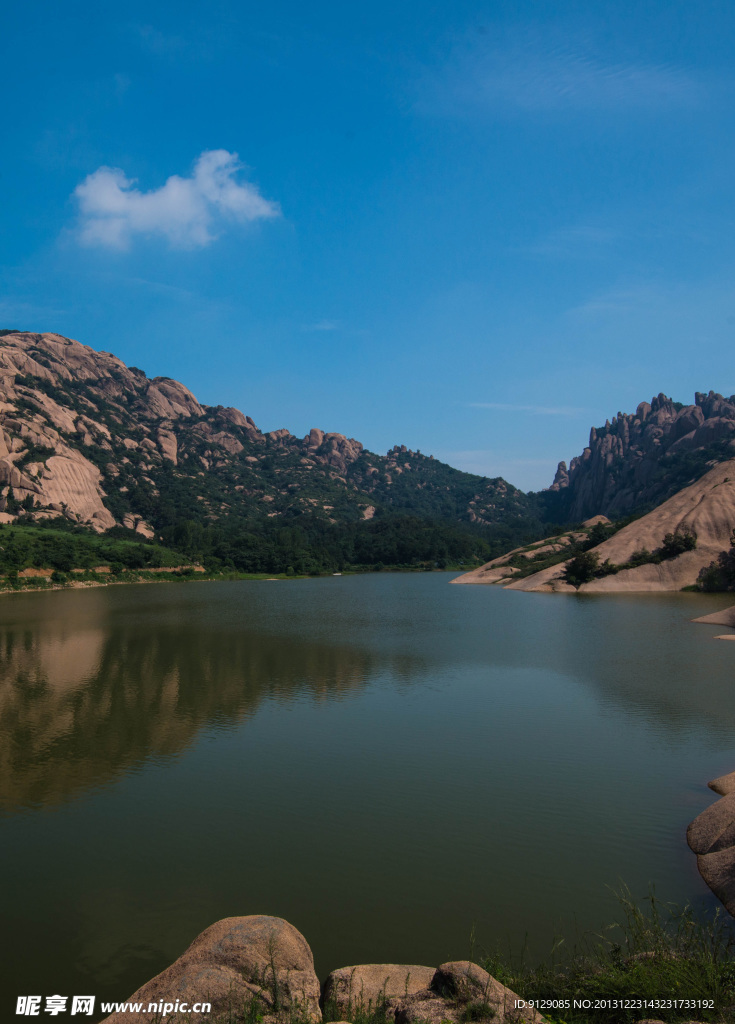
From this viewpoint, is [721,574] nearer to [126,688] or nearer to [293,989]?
[126,688]

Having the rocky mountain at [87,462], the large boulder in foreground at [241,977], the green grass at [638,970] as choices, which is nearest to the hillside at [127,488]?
the rocky mountain at [87,462]

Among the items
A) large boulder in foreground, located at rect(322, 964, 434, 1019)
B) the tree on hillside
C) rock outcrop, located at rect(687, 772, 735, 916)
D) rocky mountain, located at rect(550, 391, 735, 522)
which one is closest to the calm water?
rock outcrop, located at rect(687, 772, 735, 916)

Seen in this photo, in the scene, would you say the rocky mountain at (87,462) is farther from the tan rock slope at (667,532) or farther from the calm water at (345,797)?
the calm water at (345,797)

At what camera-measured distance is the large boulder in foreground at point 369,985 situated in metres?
6.25

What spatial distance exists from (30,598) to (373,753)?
69554 millimetres

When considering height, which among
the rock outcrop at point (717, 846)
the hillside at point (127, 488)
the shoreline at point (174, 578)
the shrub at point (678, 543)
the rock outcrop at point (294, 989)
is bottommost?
the shoreline at point (174, 578)

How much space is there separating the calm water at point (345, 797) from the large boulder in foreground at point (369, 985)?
1.11 meters

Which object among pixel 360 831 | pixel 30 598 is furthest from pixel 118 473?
pixel 360 831

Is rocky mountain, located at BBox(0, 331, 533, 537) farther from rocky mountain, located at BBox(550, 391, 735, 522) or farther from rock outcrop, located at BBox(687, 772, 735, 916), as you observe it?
rock outcrop, located at BBox(687, 772, 735, 916)

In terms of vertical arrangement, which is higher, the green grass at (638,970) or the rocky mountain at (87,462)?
the rocky mountain at (87,462)

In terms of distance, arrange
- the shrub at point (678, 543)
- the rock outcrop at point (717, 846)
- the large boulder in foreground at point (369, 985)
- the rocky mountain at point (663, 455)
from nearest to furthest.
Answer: the large boulder in foreground at point (369, 985) < the rock outcrop at point (717, 846) < the shrub at point (678, 543) < the rocky mountain at point (663, 455)

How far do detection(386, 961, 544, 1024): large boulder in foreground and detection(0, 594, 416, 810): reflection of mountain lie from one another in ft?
34.1

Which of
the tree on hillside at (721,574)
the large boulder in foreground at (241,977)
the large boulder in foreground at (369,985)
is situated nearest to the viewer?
the large boulder in foreground at (241,977)

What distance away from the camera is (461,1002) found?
19.2 ft
